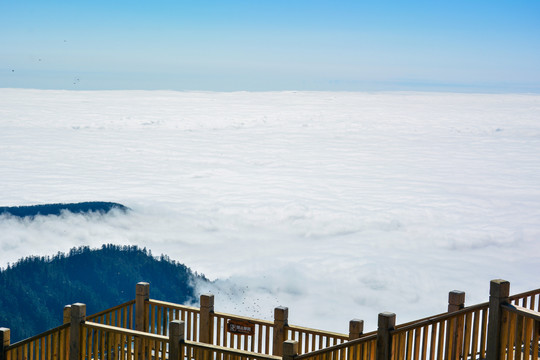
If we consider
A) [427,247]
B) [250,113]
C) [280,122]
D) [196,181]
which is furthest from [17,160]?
[250,113]

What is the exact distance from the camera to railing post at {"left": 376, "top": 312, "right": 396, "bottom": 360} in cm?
627

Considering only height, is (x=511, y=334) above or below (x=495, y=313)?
below

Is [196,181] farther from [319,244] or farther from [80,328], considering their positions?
[80,328]

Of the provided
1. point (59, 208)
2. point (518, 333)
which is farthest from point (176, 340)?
point (59, 208)

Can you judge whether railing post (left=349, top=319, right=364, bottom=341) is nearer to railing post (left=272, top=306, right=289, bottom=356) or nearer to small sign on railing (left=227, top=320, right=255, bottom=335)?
railing post (left=272, top=306, right=289, bottom=356)

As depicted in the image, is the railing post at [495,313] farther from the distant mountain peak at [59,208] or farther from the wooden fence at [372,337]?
the distant mountain peak at [59,208]

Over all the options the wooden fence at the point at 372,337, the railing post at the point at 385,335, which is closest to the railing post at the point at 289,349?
the wooden fence at the point at 372,337

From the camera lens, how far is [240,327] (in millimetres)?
8422

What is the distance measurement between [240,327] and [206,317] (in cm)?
52

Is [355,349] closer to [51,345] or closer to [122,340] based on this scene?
[122,340]

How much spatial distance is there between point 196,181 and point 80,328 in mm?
45878

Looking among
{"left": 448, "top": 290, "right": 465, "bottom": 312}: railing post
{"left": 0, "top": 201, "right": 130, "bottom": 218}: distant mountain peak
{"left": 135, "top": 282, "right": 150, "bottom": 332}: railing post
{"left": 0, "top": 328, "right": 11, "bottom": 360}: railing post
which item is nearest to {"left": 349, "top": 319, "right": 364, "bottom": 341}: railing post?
{"left": 448, "top": 290, "right": 465, "bottom": 312}: railing post

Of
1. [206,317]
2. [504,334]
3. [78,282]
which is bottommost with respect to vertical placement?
[78,282]

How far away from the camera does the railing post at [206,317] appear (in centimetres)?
859
